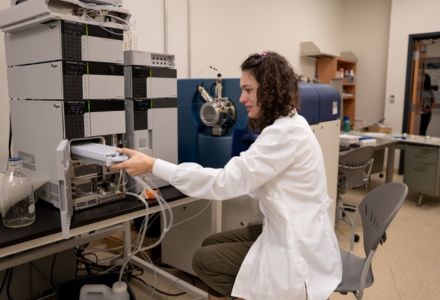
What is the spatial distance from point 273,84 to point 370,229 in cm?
76

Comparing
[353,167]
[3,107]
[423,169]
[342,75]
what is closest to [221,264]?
[3,107]

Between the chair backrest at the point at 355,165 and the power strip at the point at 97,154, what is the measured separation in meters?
2.32

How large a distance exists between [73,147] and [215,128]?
92 centimetres

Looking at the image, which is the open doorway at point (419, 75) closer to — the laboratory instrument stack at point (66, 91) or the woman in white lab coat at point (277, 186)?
the woman in white lab coat at point (277, 186)

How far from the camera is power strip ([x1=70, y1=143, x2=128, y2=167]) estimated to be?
130 cm

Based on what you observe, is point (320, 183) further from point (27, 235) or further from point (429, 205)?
point (429, 205)

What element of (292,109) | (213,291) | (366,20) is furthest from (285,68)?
(366,20)

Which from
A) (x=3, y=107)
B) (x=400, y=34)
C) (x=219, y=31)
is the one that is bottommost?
(x=3, y=107)

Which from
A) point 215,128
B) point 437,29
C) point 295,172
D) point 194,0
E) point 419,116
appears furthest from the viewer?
point 419,116

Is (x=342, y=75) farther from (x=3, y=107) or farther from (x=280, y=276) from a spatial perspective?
(x=280, y=276)

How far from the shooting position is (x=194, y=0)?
3.36 m

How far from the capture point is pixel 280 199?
4.47ft

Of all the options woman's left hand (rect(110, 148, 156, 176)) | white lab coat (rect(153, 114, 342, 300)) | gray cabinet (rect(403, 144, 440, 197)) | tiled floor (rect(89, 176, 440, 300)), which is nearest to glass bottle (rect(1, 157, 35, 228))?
woman's left hand (rect(110, 148, 156, 176))

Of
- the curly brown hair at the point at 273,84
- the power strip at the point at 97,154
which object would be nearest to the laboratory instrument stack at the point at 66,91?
the power strip at the point at 97,154
